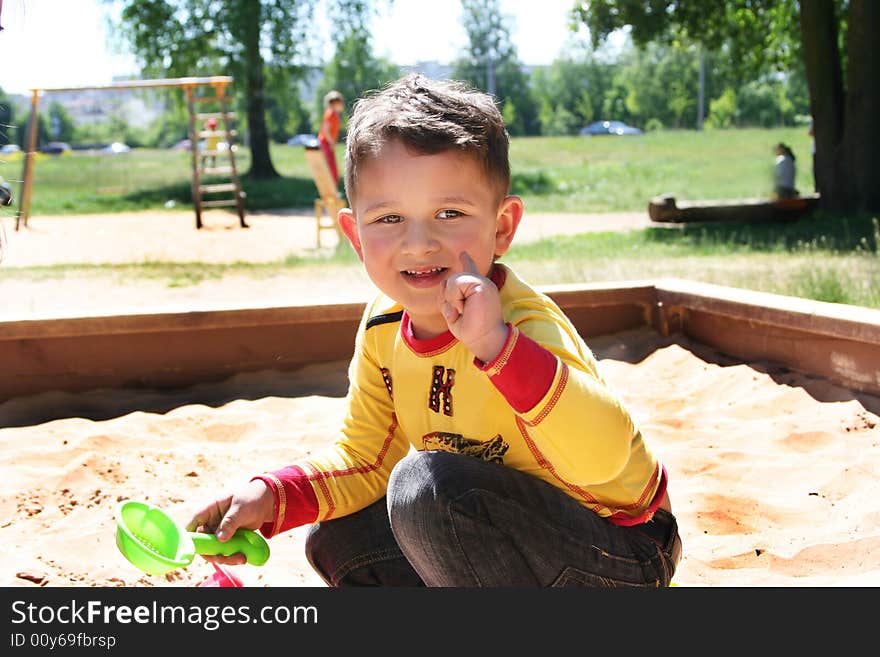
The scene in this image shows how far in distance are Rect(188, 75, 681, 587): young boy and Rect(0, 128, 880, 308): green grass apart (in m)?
2.93

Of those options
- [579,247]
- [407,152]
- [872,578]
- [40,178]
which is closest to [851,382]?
[872,578]

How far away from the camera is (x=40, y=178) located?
967 inches

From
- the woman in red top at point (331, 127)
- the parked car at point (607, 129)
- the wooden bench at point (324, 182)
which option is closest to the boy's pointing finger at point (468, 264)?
the wooden bench at point (324, 182)

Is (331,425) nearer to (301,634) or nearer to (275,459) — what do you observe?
(275,459)

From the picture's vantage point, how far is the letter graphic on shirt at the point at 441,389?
1.71 metres

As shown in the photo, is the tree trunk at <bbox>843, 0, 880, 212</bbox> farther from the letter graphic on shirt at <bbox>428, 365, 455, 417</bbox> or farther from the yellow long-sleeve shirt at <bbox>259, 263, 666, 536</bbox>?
the letter graphic on shirt at <bbox>428, 365, 455, 417</bbox>

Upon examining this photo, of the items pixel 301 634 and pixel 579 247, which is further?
pixel 579 247

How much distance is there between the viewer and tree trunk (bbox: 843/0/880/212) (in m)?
10.4

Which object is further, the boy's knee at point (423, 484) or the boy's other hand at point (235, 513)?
the boy's other hand at point (235, 513)

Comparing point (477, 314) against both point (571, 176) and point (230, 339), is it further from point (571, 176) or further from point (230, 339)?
point (571, 176)

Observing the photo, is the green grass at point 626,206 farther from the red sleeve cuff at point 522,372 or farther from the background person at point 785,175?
the red sleeve cuff at point 522,372

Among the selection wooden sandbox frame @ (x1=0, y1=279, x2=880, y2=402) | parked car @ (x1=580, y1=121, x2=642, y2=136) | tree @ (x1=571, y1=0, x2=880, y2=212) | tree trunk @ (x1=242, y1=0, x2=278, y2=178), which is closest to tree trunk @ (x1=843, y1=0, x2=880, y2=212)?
tree @ (x1=571, y1=0, x2=880, y2=212)

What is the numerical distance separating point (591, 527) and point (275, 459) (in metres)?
1.50

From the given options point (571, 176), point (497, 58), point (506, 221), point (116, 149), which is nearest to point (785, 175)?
point (571, 176)
